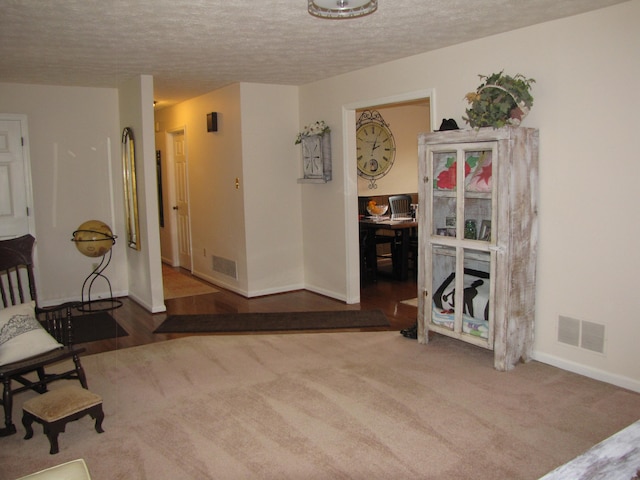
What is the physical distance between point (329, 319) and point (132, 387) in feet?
6.65

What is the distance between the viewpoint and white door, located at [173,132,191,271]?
25.3ft

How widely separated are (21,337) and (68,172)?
334 centimetres

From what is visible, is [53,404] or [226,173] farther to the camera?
[226,173]

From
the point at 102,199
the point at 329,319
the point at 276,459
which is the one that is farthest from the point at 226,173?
the point at 276,459

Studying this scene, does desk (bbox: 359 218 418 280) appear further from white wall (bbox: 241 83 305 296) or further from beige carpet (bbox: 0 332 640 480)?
beige carpet (bbox: 0 332 640 480)

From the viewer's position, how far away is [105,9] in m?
3.25

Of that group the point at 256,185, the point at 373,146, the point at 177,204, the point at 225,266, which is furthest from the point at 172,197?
the point at 373,146

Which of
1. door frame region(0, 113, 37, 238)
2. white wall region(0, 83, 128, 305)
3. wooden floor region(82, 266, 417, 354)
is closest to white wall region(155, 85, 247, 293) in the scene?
wooden floor region(82, 266, 417, 354)

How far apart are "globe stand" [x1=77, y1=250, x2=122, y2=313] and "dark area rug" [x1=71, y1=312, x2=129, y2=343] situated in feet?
0.78

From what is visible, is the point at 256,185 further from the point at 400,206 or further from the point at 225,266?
the point at 400,206

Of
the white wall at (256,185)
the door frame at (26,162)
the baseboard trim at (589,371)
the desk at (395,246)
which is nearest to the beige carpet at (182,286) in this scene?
the white wall at (256,185)

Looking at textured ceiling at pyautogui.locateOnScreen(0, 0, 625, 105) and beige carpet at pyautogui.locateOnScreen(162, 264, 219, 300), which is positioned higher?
textured ceiling at pyautogui.locateOnScreen(0, 0, 625, 105)

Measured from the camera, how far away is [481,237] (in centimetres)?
391

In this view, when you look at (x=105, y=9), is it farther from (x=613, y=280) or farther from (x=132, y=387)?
(x=613, y=280)
